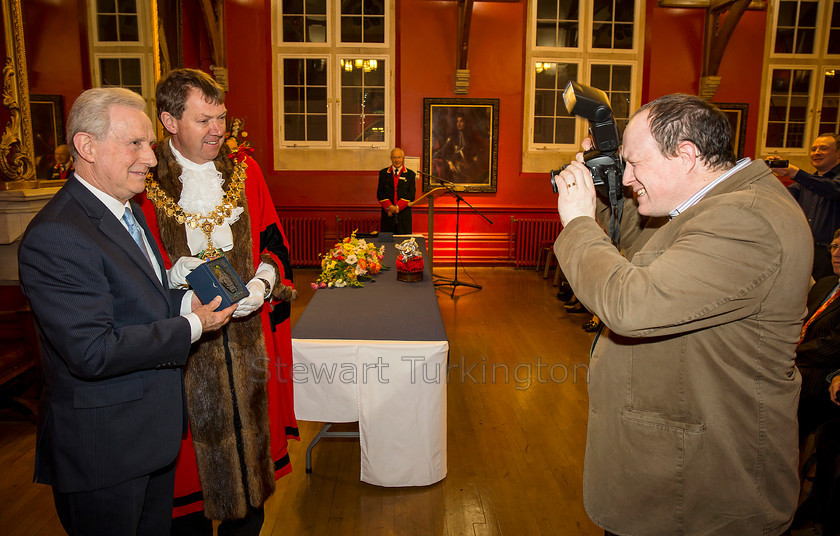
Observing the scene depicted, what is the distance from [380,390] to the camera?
8.27ft

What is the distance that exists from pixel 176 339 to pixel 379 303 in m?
1.76

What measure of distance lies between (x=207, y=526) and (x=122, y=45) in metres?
4.29

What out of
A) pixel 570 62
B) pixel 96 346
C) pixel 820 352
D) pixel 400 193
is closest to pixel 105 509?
pixel 96 346

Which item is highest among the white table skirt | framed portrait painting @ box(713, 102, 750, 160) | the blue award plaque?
framed portrait painting @ box(713, 102, 750, 160)

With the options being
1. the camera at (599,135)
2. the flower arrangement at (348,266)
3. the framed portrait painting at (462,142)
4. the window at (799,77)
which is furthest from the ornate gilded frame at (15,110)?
the window at (799,77)

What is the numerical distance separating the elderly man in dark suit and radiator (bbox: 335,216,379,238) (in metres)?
6.57

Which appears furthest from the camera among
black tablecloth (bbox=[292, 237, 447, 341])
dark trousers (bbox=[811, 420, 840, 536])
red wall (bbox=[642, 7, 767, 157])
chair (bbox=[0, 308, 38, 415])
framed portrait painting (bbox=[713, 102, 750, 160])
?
framed portrait painting (bbox=[713, 102, 750, 160])

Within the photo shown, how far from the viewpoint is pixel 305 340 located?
2.51 metres

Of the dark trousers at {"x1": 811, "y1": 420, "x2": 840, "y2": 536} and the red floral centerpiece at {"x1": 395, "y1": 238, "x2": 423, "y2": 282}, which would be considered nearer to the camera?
the dark trousers at {"x1": 811, "y1": 420, "x2": 840, "y2": 536}

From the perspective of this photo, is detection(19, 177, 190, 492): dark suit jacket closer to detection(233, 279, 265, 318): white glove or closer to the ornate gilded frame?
detection(233, 279, 265, 318): white glove

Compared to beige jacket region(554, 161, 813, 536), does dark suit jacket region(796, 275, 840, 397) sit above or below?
below

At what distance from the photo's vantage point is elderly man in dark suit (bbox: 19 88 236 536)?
4.18 feet

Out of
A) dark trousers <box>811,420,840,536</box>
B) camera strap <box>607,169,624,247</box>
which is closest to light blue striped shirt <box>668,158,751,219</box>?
camera strap <box>607,169,624,247</box>

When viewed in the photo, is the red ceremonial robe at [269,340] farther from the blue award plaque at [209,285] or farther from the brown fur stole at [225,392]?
the blue award plaque at [209,285]
